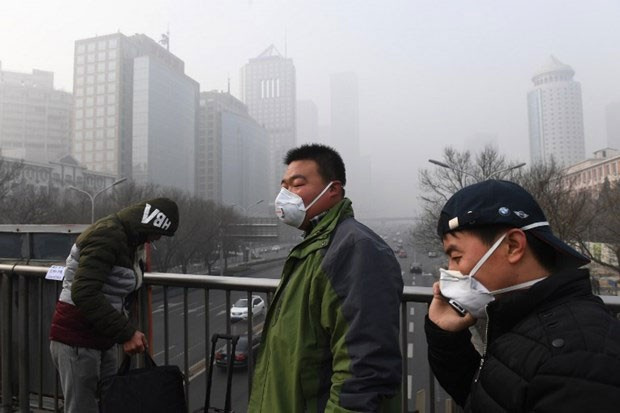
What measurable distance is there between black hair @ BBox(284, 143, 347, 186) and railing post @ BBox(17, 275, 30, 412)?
244cm

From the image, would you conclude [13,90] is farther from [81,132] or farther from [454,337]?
[454,337]

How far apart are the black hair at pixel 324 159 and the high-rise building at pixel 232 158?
63.3 m

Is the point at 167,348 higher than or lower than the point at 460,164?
lower

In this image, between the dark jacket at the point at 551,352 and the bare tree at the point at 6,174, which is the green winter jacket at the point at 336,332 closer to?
the dark jacket at the point at 551,352

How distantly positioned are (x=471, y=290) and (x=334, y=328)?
519 mm

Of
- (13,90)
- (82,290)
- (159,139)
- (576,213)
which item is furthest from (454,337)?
(13,90)

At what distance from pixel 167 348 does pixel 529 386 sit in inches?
94.3

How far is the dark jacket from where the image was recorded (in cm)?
89

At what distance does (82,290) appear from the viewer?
234cm

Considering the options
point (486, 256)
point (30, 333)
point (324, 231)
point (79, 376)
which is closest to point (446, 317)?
point (486, 256)

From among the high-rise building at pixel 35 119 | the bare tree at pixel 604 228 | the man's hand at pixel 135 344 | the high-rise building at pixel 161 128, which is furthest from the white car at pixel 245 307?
the high-rise building at pixel 35 119

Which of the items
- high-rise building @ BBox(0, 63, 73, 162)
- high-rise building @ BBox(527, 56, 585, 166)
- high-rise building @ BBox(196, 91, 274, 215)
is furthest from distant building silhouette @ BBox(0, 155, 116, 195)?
high-rise building @ BBox(527, 56, 585, 166)

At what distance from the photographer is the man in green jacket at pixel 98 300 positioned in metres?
2.37

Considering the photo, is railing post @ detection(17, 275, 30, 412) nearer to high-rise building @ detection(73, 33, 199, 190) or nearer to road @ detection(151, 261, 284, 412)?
road @ detection(151, 261, 284, 412)
